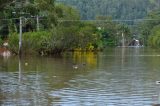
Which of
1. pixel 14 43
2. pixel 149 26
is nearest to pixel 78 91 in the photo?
pixel 14 43

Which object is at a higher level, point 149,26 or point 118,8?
point 118,8

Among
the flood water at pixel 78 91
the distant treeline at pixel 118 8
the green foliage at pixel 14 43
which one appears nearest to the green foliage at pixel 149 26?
the distant treeline at pixel 118 8

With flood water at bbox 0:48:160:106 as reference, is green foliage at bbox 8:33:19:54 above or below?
above

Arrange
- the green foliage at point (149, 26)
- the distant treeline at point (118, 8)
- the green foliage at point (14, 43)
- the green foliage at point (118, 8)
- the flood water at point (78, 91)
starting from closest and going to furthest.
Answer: the flood water at point (78, 91), the green foliage at point (14, 43), the green foliage at point (149, 26), the distant treeline at point (118, 8), the green foliage at point (118, 8)

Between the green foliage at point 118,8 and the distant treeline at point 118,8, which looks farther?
the green foliage at point 118,8

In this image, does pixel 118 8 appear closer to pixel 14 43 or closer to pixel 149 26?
pixel 149 26

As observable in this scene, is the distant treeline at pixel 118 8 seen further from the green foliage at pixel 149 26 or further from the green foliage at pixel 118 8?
the green foliage at pixel 149 26

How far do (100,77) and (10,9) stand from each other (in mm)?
7839

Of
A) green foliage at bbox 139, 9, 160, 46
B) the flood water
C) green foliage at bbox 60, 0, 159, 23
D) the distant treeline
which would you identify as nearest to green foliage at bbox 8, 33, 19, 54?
the flood water

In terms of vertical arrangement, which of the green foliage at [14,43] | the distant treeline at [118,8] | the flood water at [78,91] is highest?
the distant treeline at [118,8]

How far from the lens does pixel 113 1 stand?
196 metres

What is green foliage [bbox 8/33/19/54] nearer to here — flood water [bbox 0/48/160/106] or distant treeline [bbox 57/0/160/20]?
flood water [bbox 0/48/160/106]

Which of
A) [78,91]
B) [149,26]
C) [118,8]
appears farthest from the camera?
[118,8]

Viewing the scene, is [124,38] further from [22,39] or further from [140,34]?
[22,39]
